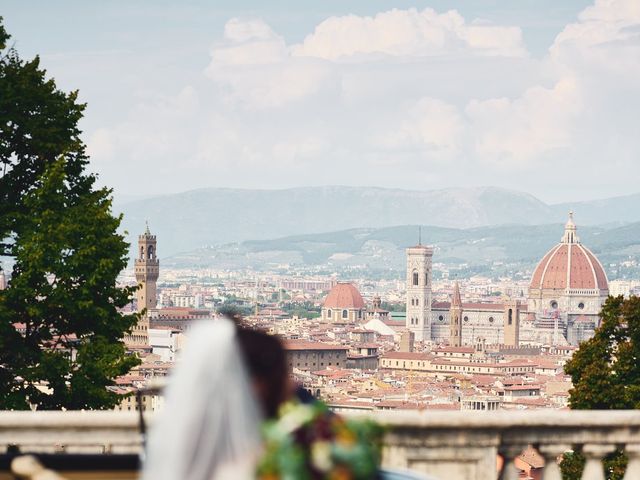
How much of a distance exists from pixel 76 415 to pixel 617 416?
6.15ft

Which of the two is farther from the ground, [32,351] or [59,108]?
[59,108]

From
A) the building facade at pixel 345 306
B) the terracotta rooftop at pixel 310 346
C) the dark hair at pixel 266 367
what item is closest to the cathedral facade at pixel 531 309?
the building facade at pixel 345 306

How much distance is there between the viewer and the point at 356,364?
374 feet

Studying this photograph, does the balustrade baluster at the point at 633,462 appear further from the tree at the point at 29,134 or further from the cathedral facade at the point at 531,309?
the cathedral facade at the point at 531,309

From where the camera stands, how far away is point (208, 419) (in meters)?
2.71

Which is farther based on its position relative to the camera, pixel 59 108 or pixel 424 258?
pixel 424 258

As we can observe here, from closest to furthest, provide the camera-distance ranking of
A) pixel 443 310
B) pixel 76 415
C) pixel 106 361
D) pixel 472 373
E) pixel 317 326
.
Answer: pixel 76 415, pixel 106 361, pixel 472 373, pixel 317 326, pixel 443 310

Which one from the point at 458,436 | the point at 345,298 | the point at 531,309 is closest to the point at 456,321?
the point at 531,309

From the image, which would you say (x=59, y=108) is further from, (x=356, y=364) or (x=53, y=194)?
(x=356, y=364)

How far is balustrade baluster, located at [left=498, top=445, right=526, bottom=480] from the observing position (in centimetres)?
495

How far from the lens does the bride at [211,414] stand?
2.70 meters

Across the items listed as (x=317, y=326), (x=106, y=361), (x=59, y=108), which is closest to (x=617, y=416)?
(x=106, y=361)

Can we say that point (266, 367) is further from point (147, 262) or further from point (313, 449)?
point (147, 262)

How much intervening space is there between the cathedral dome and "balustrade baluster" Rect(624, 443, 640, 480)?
156762 millimetres
